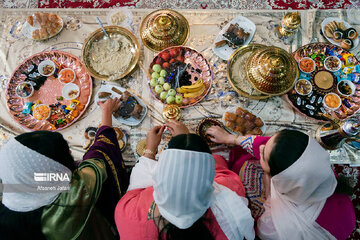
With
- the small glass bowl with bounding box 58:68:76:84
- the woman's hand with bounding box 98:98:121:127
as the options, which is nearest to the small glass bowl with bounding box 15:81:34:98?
the small glass bowl with bounding box 58:68:76:84

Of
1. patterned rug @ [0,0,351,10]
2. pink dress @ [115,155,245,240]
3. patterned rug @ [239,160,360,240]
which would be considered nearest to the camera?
pink dress @ [115,155,245,240]

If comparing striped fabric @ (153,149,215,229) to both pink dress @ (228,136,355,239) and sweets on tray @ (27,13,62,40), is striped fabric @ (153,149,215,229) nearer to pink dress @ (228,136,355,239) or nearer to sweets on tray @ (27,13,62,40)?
pink dress @ (228,136,355,239)

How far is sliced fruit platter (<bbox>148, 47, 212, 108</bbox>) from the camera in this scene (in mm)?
1748

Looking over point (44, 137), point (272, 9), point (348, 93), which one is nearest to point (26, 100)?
point (44, 137)

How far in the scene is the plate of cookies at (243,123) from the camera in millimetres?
1678

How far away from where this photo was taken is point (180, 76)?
1788 millimetres

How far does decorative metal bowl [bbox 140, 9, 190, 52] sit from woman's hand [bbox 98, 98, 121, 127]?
1.88ft

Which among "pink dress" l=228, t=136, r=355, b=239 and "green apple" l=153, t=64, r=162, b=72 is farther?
"green apple" l=153, t=64, r=162, b=72

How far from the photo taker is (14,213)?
1.03 m

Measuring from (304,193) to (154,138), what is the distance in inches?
38.3

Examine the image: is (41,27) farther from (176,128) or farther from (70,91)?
(176,128)

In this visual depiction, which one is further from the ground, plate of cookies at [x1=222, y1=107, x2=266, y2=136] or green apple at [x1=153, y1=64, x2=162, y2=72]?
green apple at [x1=153, y1=64, x2=162, y2=72]

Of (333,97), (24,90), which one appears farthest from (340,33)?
(24,90)

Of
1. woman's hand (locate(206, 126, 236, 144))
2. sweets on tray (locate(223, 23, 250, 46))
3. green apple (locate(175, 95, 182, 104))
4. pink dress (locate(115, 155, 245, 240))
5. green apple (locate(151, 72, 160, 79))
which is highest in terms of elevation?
sweets on tray (locate(223, 23, 250, 46))
